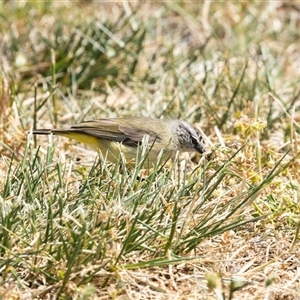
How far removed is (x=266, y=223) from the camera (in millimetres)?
3764

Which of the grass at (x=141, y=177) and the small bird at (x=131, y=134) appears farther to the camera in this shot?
the small bird at (x=131, y=134)

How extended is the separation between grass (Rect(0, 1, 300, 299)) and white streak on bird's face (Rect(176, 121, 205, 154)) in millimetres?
117

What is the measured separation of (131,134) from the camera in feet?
16.4

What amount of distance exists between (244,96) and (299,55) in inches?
82.1

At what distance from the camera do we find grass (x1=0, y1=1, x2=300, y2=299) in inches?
124

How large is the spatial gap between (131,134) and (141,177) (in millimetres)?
1124

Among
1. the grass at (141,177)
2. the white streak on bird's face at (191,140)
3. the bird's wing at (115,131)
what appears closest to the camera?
the grass at (141,177)

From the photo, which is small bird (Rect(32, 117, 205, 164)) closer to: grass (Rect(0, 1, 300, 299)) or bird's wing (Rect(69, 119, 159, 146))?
bird's wing (Rect(69, 119, 159, 146))

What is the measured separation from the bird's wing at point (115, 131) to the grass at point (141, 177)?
20 cm

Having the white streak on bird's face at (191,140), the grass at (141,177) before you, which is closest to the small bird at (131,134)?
the white streak on bird's face at (191,140)

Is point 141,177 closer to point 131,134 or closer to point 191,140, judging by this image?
point 191,140

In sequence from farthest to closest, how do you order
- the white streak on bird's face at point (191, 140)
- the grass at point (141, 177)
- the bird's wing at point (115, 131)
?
the bird's wing at point (115, 131)
the white streak on bird's face at point (191, 140)
the grass at point (141, 177)

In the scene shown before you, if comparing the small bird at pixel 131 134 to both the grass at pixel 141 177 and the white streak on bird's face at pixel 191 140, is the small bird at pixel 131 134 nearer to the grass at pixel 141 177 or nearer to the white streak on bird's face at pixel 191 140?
the white streak on bird's face at pixel 191 140

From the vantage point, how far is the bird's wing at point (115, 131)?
4864 millimetres
